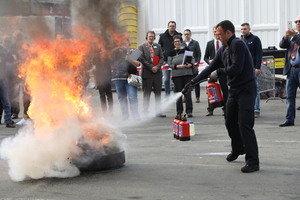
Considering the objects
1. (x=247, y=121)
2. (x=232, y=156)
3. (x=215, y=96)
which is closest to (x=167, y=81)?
(x=215, y=96)

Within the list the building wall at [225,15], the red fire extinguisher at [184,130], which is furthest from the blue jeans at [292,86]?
the building wall at [225,15]

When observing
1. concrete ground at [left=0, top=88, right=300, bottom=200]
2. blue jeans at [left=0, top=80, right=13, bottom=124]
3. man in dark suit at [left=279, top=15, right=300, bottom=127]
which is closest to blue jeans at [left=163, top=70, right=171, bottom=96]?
blue jeans at [left=0, top=80, right=13, bottom=124]

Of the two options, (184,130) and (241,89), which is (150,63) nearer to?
(184,130)

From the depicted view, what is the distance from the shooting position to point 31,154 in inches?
Answer: 301

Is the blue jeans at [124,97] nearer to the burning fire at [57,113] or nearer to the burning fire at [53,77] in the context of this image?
the burning fire at [57,113]

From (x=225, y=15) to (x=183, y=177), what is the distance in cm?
1851

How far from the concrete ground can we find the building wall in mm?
14502

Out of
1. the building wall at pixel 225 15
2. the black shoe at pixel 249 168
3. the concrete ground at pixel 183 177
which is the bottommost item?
the concrete ground at pixel 183 177

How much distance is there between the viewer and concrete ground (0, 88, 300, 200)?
663 centimetres

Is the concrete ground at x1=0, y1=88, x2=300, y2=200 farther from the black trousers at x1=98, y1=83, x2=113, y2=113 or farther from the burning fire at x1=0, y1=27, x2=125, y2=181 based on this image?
the black trousers at x1=98, y1=83, x2=113, y2=113

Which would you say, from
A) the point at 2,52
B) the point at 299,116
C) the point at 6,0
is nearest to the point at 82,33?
the point at 6,0

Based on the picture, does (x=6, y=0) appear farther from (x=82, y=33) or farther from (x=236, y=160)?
(x=236, y=160)

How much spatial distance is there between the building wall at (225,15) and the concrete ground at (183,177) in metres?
14.5

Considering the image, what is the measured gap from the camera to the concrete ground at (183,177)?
21.8ft
